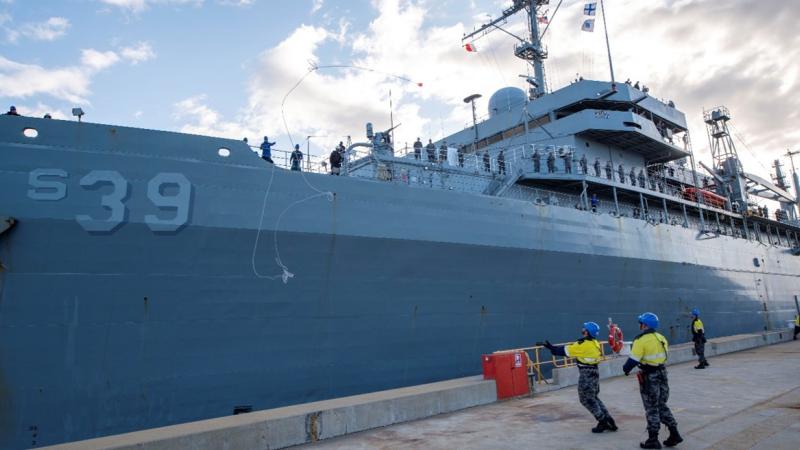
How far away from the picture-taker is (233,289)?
875cm

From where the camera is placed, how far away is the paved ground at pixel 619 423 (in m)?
5.53

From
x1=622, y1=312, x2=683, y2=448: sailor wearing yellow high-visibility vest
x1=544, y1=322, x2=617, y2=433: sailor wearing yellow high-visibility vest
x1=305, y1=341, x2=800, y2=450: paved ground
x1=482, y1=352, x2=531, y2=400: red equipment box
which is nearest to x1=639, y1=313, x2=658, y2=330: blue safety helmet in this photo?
x1=622, y1=312, x2=683, y2=448: sailor wearing yellow high-visibility vest

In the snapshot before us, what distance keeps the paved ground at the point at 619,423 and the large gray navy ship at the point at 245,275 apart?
2.89 meters

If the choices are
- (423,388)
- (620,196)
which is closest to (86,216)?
(423,388)

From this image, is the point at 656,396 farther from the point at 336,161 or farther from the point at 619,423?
the point at 336,161

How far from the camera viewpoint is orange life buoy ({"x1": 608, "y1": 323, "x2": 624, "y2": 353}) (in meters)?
13.3

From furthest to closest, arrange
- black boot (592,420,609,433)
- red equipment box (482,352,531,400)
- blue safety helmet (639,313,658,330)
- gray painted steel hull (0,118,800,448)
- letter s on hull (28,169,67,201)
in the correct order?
red equipment box (482,352,531,400) < letter s on hull (28,169,67,201) < gray painted steel hull (0,118,800,448) < black boot (592,420,609,433) < blue safety helmet (639,313,658,330)

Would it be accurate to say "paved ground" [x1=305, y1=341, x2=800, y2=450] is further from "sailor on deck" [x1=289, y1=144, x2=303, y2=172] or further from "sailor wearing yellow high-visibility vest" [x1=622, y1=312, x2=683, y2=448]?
"sailor on deck" [x1=289, y1=144, x2=303, y2=172]

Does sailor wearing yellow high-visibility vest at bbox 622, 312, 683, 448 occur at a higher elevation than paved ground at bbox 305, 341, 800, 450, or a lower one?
higher

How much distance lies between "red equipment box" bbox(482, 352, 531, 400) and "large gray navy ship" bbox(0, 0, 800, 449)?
216cm

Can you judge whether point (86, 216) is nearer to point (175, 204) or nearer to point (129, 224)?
point (129, 224)

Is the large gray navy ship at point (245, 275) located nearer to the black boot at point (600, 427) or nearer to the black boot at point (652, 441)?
the black boot at point (600, 427)

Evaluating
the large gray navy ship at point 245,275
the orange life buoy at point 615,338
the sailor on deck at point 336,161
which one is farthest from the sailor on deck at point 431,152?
the orange life buoy at point 615,338

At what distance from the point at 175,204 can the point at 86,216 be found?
1294mm
